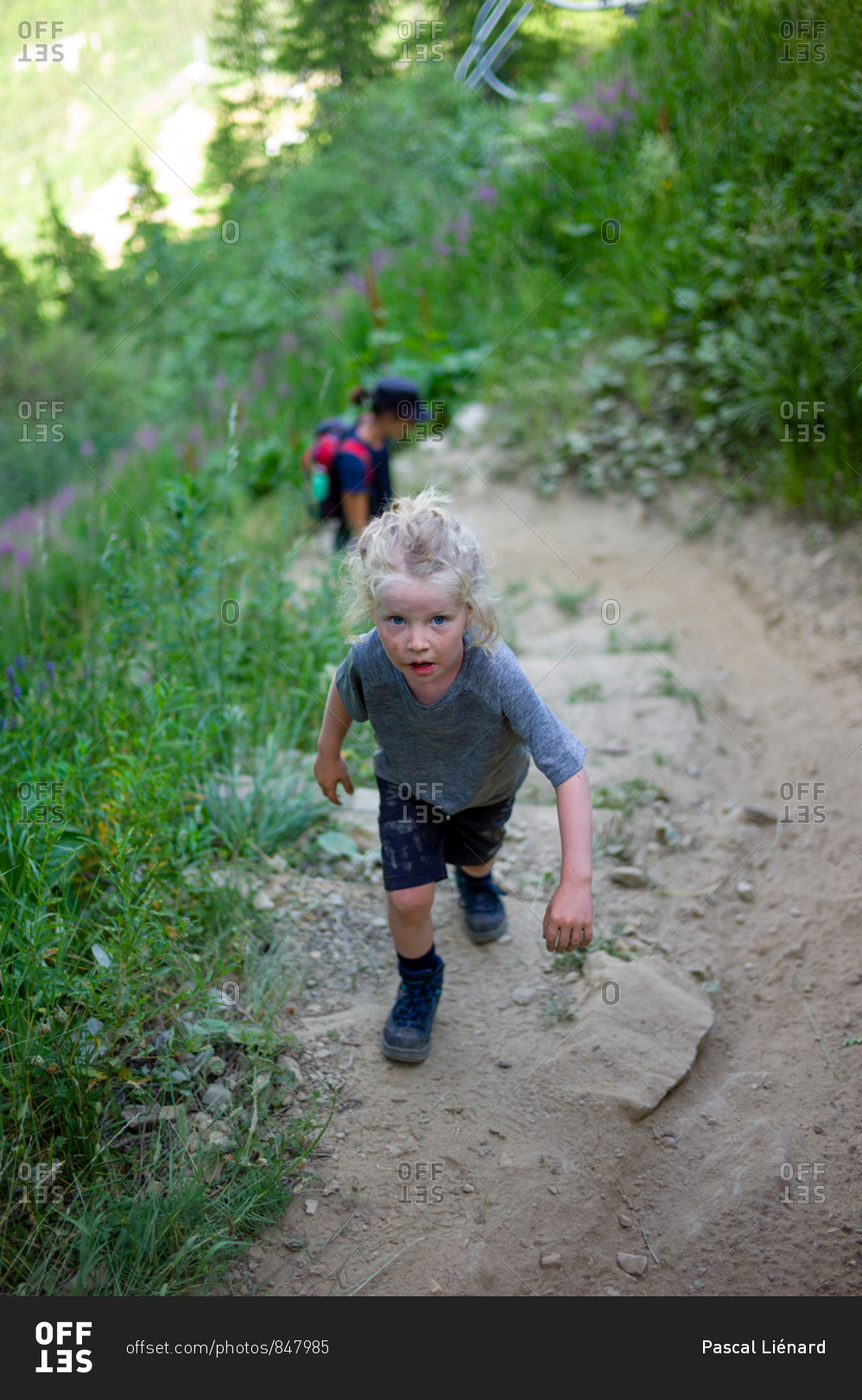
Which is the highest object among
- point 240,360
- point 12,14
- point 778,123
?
point 12,14

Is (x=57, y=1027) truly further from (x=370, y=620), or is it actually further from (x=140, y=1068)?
(x=370, y=620)

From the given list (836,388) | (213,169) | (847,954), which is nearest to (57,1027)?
(847,954)

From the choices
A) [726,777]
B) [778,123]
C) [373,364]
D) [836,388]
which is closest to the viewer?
[726,777]

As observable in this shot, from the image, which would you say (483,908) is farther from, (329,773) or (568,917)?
(568,917)

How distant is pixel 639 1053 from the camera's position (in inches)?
87.2

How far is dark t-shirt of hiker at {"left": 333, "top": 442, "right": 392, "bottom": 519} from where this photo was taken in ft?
14.5

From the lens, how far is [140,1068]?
2.04m

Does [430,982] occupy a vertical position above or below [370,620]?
below

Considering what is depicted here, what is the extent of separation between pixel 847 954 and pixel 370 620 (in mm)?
1623

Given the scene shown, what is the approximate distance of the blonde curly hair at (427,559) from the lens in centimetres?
186

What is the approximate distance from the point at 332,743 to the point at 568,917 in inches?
29.6

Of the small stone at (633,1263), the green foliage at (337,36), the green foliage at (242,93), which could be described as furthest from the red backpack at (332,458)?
the green foliage at (337,36)

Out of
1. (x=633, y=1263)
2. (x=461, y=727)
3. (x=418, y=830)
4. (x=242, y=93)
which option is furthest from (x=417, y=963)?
(x=242, y=93)

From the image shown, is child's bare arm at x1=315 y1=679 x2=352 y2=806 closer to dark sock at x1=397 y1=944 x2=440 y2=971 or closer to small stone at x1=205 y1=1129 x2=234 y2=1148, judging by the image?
dark sock at x1=397 y1=944 x2=440 y2=971
